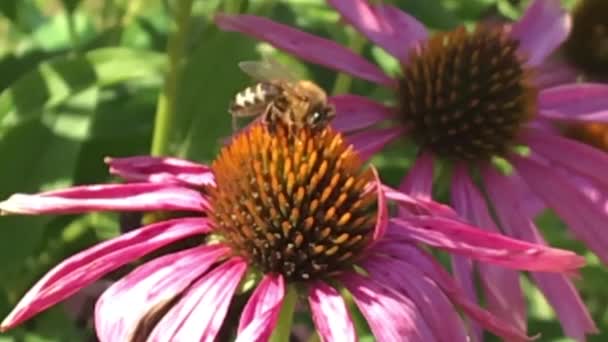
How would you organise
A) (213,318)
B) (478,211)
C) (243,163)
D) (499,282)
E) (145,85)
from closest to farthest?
(213,318)
(243,163)
(499,282)
(478,211)
(145,85)

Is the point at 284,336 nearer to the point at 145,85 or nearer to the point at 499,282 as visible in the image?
the point at 499,282

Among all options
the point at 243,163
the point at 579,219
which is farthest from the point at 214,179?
the point at 579,219

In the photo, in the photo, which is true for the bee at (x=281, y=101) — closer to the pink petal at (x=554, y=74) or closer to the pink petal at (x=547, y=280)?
the pink petal at (x=547, y=280)

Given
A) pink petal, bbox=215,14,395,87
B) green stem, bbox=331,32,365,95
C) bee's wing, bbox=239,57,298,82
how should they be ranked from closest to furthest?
1. bee's wing, bbox=239,57,298,82
2. pink petal, bbox=215,14,395,87
3. green stem, bbox=331,32,365,95

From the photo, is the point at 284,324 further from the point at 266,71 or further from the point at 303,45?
the point at 303,45

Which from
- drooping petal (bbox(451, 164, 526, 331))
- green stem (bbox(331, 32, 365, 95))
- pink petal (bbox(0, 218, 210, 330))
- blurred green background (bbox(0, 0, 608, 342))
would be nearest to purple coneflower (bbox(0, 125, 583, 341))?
pink petal (bbox(0, 218, 210, 330))

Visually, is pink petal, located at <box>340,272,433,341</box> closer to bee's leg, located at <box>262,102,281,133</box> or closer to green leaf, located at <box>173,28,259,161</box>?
bee's leg, located at <box>262,102,281,133</box>
